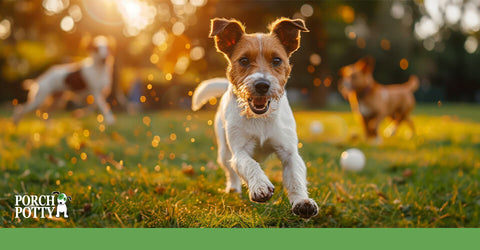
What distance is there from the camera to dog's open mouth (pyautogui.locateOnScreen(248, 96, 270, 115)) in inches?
94.7

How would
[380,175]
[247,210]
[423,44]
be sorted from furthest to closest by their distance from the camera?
[423,44], [380,175], [247,210]

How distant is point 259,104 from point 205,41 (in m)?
2.22

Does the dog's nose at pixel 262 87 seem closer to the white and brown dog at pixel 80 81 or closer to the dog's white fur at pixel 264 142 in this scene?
the dog's white fur at pixel 264 142

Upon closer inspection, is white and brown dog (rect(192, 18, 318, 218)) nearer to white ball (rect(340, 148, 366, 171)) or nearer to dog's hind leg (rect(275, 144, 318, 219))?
dog's hind leg (rect(275, 144, 318, 219))

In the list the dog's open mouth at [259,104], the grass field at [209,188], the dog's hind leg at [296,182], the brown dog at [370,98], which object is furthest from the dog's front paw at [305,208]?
the brown dog at [370,98]

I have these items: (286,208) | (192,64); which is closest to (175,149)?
(192,64)

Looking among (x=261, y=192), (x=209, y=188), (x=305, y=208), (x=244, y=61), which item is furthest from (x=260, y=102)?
(x=209, y=188)

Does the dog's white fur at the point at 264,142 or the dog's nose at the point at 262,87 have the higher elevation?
the dog's nose at the point at 262,87

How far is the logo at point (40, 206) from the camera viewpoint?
287 cm

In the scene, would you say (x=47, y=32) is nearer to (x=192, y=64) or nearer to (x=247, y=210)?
(x=192, y=64)

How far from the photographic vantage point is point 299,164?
2643 millimetres

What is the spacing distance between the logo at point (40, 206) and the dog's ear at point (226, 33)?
5.69 feet

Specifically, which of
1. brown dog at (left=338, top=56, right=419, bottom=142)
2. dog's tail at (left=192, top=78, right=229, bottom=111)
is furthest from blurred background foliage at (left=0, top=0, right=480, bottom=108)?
brown dog at (left=338, top=56, right=419, bottom=142)

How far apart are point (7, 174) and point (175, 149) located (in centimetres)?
232
